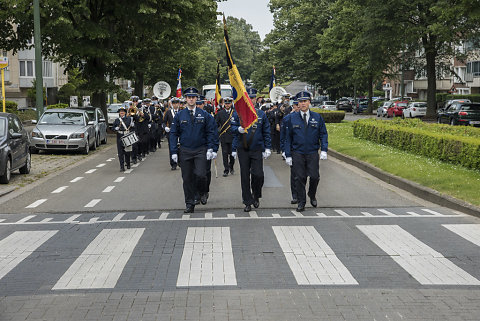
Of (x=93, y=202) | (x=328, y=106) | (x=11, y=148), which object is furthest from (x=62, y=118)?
(x=328, y=106)

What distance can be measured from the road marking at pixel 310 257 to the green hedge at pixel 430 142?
25.6 ft

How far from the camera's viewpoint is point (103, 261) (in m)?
7.62

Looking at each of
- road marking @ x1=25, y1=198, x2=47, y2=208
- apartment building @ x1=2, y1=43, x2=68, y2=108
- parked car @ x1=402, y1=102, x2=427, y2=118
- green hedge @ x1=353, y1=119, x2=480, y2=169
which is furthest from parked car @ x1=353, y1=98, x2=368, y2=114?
road marking @ x1=25, y1=198, x2=47, y2=208

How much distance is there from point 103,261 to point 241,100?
4879 millimetres

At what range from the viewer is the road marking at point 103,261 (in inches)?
263

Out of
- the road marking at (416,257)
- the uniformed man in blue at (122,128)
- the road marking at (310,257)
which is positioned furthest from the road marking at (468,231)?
the uniformed man in blue at (122,128)

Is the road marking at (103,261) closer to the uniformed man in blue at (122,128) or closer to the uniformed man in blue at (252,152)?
the uniformed man in blue at (252,152)

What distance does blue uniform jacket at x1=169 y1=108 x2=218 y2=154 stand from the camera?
36.4ft

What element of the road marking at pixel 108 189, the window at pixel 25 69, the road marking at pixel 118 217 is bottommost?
the road marking at pixel 108 189

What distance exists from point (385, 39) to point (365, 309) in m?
41.9

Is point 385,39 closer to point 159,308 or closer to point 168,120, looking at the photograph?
point 168,120

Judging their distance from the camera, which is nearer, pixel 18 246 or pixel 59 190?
pixel 18 246

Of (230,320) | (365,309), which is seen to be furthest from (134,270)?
(365,309)

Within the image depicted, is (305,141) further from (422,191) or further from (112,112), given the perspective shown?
(112,112)
